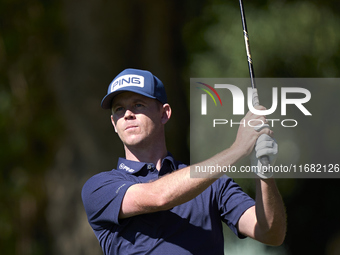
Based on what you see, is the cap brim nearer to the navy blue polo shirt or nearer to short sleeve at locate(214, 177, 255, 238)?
the navy blue polo shirt

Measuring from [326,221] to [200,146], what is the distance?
209cm

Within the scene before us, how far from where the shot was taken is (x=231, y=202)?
3.09m

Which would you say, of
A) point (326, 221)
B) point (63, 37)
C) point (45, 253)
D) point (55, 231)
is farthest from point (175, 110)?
point (45, 253)

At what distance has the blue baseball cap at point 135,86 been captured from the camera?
3.24 meters

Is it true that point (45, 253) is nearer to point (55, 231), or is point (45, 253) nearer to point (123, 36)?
point (55, 231)

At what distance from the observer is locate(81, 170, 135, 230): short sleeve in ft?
9.68

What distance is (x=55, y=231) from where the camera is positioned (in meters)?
6.86

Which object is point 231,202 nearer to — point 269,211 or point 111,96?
point 269,211

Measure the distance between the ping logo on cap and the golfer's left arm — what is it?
87 cm

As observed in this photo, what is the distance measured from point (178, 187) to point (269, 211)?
45 cm

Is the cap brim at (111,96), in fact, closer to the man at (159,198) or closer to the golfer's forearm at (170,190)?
the man at (159,198)

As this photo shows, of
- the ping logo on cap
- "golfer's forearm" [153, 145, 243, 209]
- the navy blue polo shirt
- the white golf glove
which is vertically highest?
the ping logo on cap
